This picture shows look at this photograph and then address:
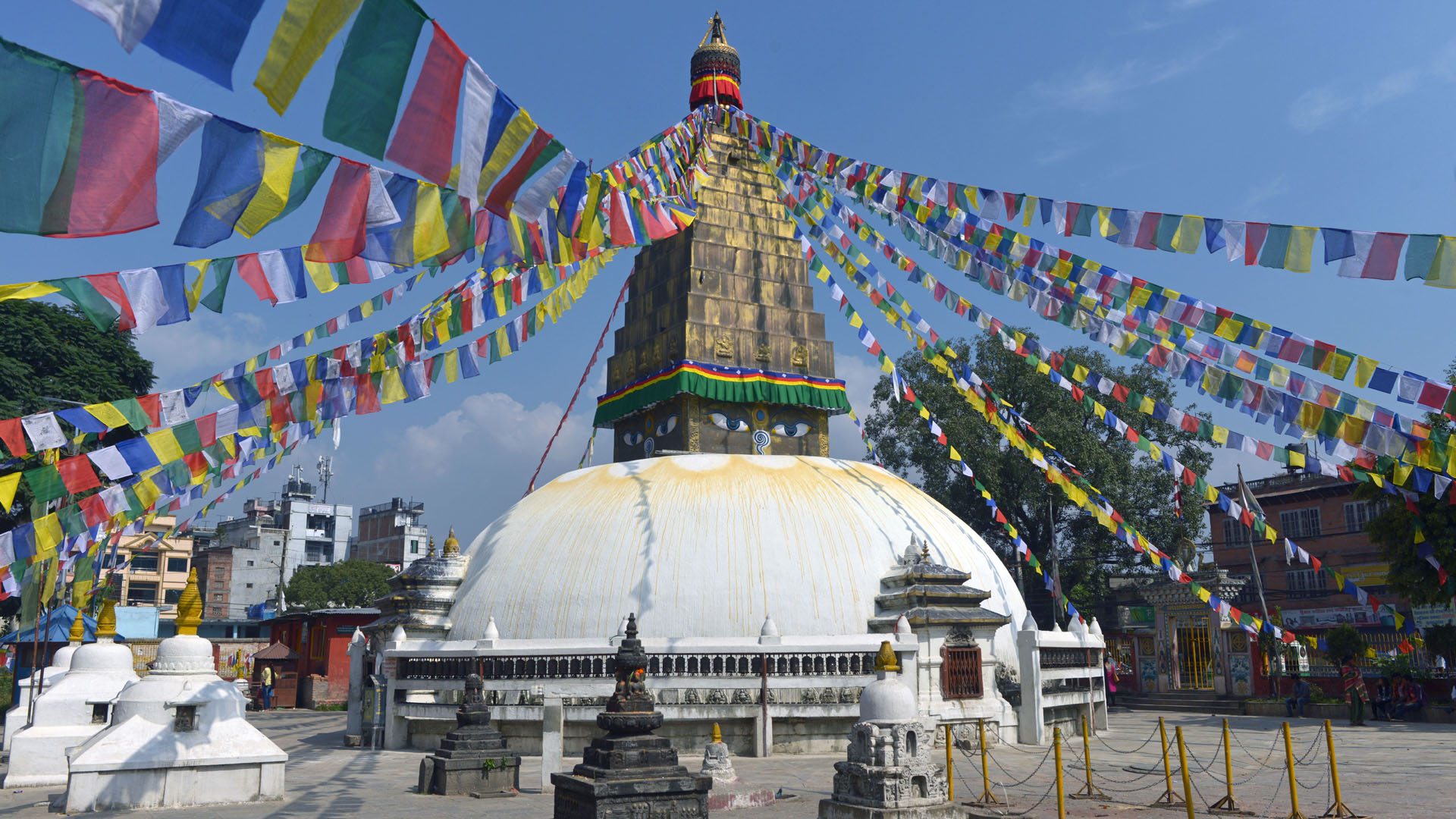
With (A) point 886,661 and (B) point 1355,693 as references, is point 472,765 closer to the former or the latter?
(A) point 886,661

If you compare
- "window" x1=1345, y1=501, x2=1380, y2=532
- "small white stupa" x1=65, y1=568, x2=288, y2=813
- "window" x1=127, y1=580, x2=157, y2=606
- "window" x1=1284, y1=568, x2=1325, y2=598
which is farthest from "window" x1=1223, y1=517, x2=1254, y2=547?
"window" x1=127, y1=580, x2=157, y2=606

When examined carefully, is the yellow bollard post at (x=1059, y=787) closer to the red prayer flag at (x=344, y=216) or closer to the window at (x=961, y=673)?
the window at (x=961, y=673)

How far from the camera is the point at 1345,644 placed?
96.5ft

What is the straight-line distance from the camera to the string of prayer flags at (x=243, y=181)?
779 centimetres

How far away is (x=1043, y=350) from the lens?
20.5 meters

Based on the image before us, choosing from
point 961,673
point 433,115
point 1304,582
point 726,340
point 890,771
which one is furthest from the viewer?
point 1304,582

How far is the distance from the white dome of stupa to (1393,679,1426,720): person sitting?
12067 mm

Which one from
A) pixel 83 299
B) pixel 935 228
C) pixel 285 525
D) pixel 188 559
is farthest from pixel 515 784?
pixel 285 525

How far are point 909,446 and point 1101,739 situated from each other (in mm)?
26257

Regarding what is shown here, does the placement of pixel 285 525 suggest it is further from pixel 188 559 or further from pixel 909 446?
pixel 909 446

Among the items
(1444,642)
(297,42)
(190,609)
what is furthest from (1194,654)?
(297,42)

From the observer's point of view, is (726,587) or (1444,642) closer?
(726,587)

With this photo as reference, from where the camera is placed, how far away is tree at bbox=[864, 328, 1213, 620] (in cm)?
4378

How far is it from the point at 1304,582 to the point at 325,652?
44150 millimetres
